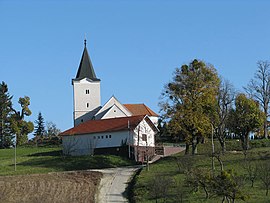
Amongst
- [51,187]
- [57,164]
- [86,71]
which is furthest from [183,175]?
[86,71]

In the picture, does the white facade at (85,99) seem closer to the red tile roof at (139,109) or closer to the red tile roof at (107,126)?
the red tile roof at (139,109)

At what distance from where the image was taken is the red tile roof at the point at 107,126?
204 ft

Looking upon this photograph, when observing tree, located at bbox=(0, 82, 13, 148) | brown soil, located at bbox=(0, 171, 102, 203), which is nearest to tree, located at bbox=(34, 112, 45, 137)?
tree, located at bbox=(0, 82, 13, 148)

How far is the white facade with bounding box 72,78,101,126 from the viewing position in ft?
261

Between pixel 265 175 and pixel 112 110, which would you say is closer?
pixel 265 175

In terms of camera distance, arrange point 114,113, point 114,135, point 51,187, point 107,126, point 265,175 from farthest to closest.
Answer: point 114,113 → point 107,126 → point 114,135 → point 51,187 → point 265,175

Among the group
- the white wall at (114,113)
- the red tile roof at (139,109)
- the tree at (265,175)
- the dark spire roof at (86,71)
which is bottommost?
the tree at (265,175)

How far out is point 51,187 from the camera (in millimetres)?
42312

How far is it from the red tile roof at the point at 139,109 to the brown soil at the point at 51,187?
37295 mm

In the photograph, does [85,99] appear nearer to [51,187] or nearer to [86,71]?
[86,71]

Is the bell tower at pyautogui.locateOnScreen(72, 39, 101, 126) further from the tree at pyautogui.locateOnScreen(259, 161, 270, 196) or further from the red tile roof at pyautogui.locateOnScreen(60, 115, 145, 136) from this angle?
the tree at pyautogui.locateOnScreen(259, 161, 270, 196)

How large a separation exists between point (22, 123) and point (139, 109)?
17.6 m

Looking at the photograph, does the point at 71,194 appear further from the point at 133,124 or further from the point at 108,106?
the point at 108,106

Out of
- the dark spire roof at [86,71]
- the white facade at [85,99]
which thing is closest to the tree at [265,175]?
the white facade at [85,99]
